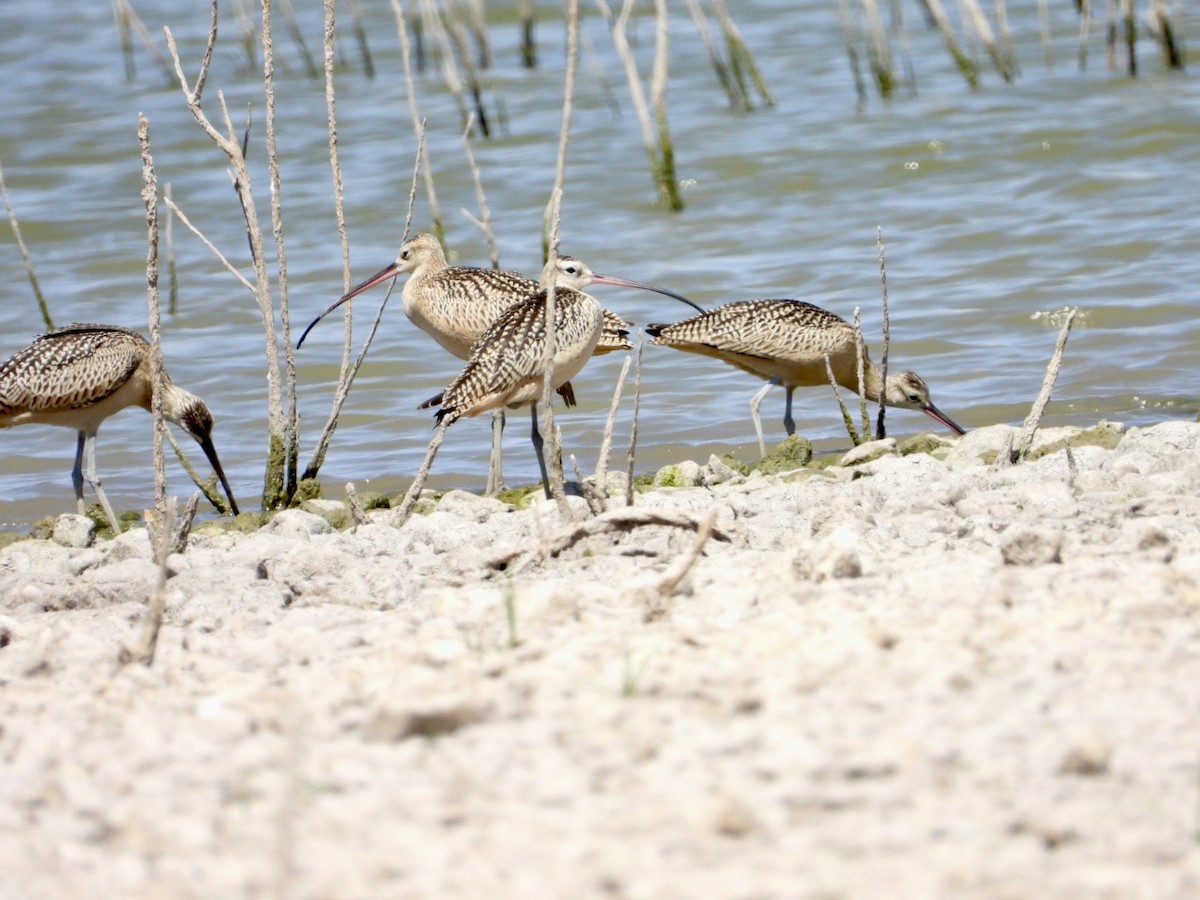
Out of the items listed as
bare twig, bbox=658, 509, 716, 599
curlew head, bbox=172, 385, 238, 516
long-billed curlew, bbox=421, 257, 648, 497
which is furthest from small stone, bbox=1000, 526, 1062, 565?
curlew head, bbox=172, 385, 238, 516

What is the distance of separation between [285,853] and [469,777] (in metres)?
0.57

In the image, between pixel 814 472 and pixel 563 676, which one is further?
pixel 814 472

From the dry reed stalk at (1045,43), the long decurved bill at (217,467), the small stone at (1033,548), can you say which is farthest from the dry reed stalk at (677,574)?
the dry reed stalk at (1045,43)

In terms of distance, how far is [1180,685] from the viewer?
11.3 feet

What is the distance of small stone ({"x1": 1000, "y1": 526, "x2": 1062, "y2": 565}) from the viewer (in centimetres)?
446

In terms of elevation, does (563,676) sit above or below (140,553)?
above

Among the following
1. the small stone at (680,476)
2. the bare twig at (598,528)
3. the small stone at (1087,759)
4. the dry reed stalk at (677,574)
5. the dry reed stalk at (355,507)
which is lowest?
the small stone at (680,476)

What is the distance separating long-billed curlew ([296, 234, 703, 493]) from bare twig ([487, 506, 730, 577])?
124 inches

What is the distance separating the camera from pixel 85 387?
800 cm

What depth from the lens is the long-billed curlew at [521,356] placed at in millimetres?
7383

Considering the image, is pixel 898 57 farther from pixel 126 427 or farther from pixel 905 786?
pixel 905 786

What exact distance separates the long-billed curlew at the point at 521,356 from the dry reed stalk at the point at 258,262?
2.27 ft

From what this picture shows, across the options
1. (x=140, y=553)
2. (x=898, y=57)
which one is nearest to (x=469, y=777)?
(x=140, y=553)

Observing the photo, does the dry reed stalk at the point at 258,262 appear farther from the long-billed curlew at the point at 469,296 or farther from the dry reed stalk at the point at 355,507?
the long-billed curlew at the point at 469,296
